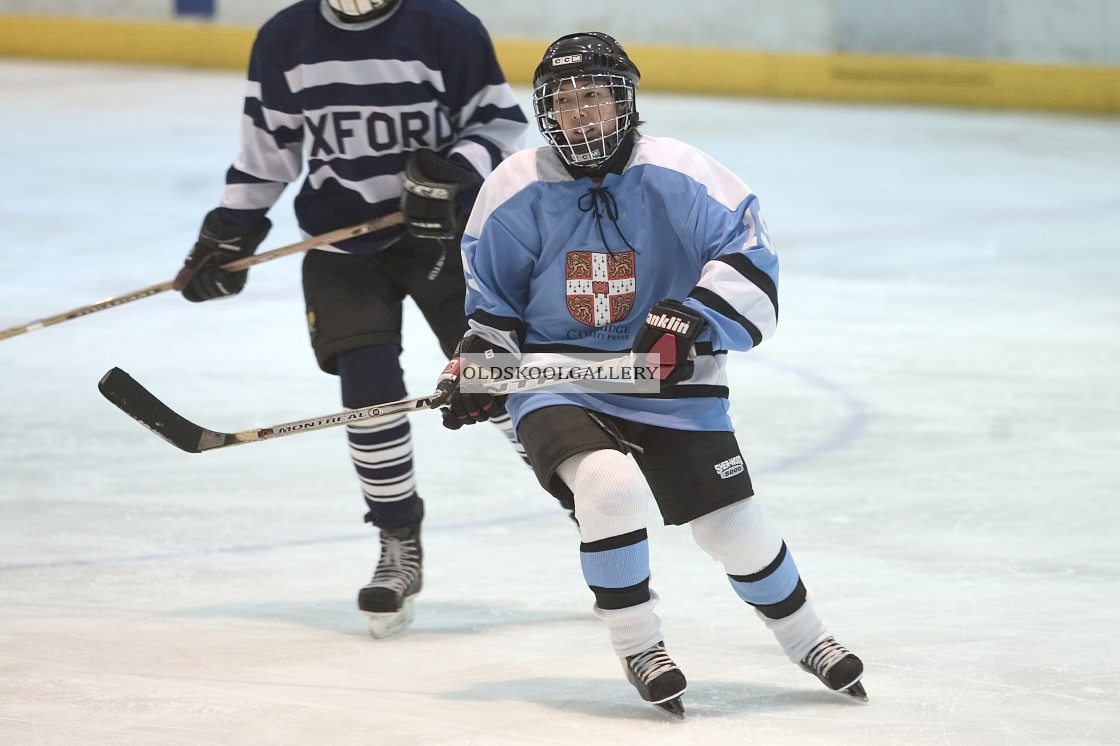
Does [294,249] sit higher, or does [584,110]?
[584,110]

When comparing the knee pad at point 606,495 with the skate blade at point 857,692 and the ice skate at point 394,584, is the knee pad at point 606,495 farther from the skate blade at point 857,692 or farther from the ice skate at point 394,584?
the ice skate at point 394,584

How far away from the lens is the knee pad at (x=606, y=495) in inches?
91.5

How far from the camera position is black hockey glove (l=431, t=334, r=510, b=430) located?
8.13 ft

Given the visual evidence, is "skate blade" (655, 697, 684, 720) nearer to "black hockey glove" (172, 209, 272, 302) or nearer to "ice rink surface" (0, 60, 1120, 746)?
"ice rink surface" (0, 60, 1120, 746)

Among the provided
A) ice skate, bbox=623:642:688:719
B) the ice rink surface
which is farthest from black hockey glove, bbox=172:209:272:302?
ice skate, bbox=623:642:688:719

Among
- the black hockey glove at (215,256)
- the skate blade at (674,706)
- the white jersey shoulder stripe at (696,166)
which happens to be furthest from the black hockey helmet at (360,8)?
the skate blade at (674,706)

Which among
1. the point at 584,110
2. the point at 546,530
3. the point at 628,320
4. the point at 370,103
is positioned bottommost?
the point at 546,530

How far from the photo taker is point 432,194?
289cm

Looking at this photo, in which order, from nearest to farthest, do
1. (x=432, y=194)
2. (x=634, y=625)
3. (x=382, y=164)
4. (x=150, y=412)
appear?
(x=634, y=625) < (x=150, y=412) < (x=432, y=194) < (x=382, y=164)

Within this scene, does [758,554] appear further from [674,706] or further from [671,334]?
[671,334]

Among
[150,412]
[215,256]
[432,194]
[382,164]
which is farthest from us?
[215,256]

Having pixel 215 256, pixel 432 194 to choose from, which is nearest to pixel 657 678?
pixel 432 194

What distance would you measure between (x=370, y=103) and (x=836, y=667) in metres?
1.31

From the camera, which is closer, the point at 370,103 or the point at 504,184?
the point at 504,184
